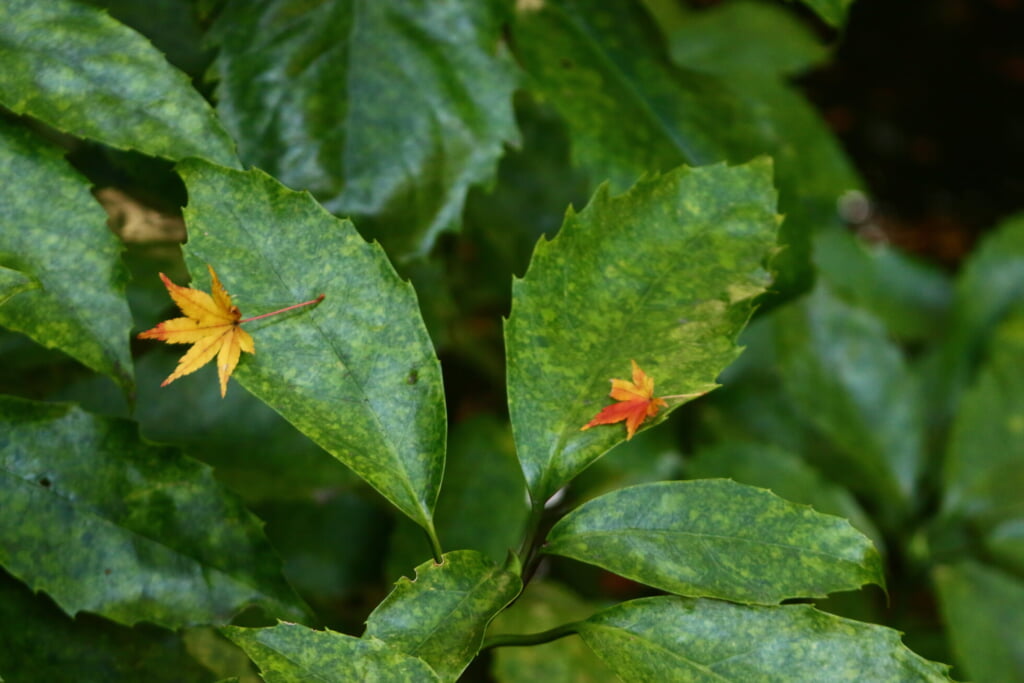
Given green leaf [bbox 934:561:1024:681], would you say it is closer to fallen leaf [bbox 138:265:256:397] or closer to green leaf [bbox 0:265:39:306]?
fallen leaf [bbox 138:265:256:397]

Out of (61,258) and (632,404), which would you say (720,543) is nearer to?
(632,404)

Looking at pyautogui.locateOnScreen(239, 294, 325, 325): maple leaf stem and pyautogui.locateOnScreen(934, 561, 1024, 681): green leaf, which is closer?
pyautogui.locateOnScreen(239, 294, 325, 325): maple leaf stem

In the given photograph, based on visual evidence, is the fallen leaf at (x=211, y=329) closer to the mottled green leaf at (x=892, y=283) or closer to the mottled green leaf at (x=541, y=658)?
the mottled green leaf at (x=541, y=658)

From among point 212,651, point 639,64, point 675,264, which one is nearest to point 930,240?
point 639,64

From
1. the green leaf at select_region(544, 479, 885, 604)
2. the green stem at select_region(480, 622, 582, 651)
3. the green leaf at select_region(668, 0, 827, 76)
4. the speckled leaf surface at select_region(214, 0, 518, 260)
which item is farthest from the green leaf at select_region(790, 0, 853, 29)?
the green leaf at select_region(668, 0, 827, 76)

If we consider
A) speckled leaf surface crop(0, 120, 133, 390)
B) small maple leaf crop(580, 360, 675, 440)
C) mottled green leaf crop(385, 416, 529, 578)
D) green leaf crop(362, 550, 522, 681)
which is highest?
speckled leaf surface crop(0, 120, 133, 390)

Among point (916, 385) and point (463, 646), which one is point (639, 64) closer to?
point (463, 646)
